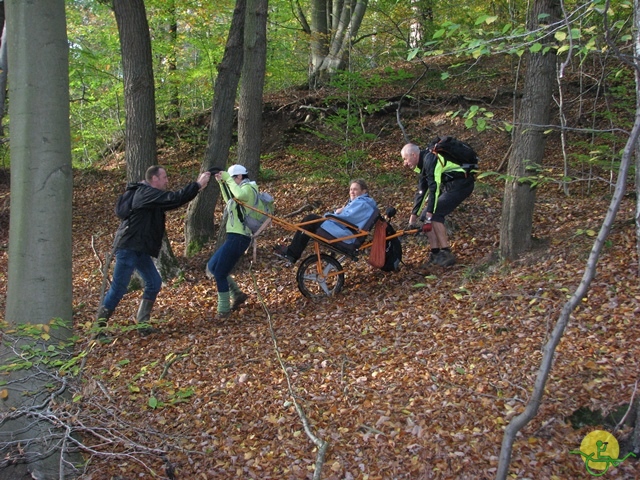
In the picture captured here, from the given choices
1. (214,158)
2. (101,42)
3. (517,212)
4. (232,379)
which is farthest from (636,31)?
(101,42)

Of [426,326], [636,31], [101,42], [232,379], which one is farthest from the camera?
[101,42]

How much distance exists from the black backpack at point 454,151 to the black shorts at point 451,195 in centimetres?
Answer: 22

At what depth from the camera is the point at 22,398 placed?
4.09 metres

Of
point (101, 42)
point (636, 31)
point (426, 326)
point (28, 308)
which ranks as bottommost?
point (426, 326)

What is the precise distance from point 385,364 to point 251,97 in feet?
19.0

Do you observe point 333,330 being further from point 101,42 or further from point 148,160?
point 101,42

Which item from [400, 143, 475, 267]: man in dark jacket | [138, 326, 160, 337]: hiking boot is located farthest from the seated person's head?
[138, 326, 160, 337]: hiking boot

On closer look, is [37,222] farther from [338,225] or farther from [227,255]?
[338,225]

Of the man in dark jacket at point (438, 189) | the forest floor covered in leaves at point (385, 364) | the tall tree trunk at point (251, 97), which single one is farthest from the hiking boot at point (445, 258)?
the tall tree trunk at point (251, 97)

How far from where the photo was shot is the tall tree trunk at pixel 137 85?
897cm

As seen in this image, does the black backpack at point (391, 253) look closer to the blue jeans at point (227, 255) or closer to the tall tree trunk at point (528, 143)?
the tall tree trunk at point (528, 143)

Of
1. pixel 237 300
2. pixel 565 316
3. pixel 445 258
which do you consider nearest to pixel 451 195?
pixel 445 258

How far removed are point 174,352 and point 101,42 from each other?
1422 cm

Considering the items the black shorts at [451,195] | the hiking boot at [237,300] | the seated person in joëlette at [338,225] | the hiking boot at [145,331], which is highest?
the black shorts at [451,195]
